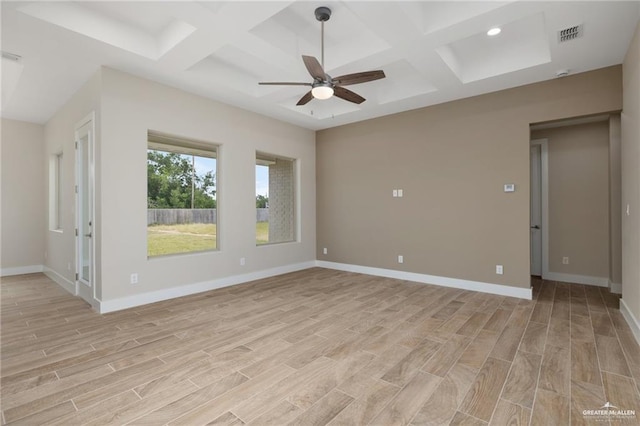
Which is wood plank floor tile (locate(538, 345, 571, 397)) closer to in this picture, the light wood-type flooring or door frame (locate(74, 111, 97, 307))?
the light wood-type flooring

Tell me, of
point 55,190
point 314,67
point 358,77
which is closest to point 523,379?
point 358,77

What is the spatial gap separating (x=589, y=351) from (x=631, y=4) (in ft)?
10.0

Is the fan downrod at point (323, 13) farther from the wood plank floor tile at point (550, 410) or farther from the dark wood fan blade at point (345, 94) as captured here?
the wood plank floor tile at point (550, 410)

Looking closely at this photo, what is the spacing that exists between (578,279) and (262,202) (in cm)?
567

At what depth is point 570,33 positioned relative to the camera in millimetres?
3027

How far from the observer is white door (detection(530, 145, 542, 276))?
5.37 m

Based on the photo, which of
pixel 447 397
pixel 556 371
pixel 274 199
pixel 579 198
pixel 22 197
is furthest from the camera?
pixel 274 199

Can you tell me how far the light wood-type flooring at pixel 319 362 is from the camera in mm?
1852

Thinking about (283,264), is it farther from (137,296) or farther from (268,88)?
(268,88)

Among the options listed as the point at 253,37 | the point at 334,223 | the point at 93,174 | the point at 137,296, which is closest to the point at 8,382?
the point at 137,296

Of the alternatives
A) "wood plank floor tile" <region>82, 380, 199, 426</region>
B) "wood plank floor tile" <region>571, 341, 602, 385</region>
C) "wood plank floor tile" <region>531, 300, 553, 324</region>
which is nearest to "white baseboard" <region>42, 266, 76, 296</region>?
"wood plank floor tile" <region>82, 380, 199, 426</region>

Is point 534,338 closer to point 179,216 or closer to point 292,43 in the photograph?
point 292,43

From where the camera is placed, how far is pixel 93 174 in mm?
3877

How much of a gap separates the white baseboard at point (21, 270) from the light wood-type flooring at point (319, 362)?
2.40 meters
